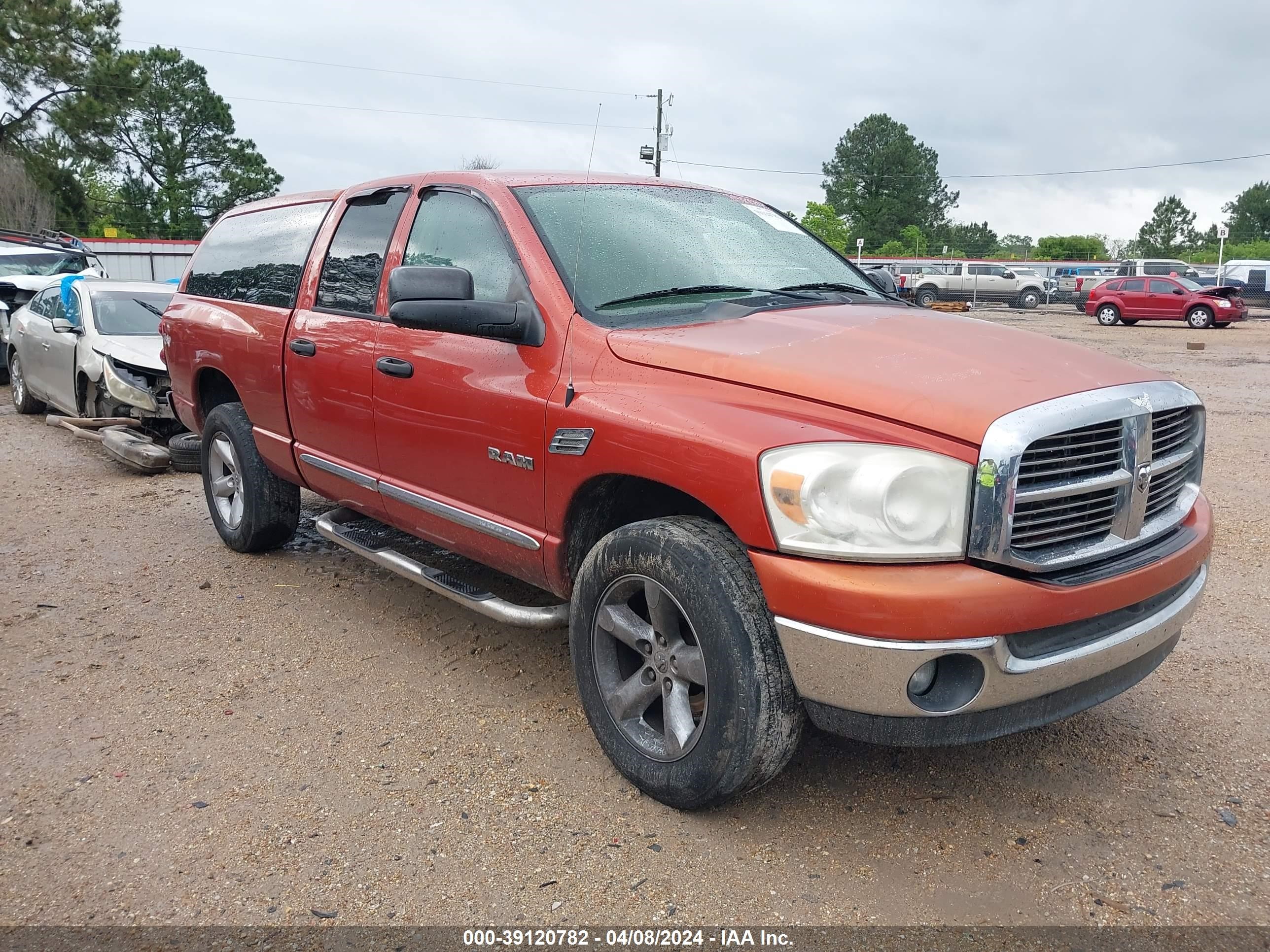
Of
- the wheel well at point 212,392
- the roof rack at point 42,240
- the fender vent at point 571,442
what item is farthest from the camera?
the roof rack at point 42,240

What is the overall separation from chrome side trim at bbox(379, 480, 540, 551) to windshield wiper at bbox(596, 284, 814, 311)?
2.70 ft

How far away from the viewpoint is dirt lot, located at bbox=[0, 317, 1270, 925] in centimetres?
261

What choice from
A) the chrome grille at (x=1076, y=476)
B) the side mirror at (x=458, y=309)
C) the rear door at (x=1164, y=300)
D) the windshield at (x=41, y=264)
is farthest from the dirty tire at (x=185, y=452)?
the rear door at (x=1164, y=300)

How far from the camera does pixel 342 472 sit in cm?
436

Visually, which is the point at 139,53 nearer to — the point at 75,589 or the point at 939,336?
the point at 75,589

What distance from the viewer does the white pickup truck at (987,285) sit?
3794 centimetres

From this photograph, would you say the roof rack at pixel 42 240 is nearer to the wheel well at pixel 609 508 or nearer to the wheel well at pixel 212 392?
the wheel well at pixel 212 392

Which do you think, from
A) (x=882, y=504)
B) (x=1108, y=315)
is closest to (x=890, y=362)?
(x=882, y=504)

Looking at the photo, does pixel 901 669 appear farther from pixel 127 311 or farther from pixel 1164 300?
pixel 1164 300

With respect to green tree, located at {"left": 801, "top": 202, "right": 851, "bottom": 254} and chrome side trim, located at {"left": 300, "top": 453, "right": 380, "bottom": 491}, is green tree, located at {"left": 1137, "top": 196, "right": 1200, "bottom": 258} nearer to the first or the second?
green tree, located at {"left": 801, "top": 202, "right": 851, "bottom": 254}

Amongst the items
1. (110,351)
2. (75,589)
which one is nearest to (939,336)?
(75,589)

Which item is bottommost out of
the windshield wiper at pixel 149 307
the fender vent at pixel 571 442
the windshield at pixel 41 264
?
the fender vent at pixel 571 442

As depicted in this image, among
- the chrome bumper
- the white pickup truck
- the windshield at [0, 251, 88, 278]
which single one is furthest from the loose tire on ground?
the chrome bumper

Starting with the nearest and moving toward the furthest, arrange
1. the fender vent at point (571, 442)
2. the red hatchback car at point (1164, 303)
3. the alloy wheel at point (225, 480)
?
the fender vent at point (571, 442), the alloy wheel at point (225, 480), the red hatchback car at point (1164, 303)
